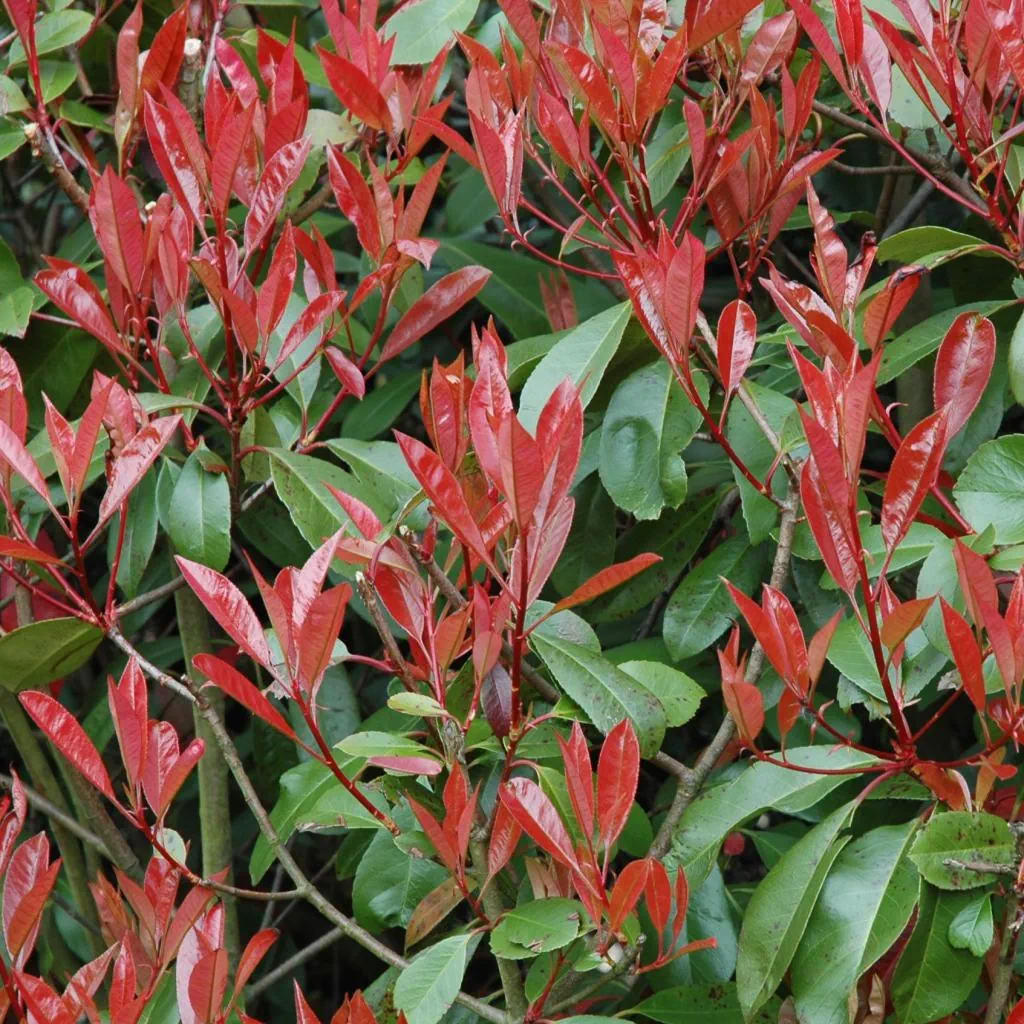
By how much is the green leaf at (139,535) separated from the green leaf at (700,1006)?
1.69 feet

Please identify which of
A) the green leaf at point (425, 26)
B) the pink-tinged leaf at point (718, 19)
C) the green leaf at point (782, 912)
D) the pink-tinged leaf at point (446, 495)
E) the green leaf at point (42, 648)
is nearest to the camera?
the pink-tinged leaf at point (446, 495)

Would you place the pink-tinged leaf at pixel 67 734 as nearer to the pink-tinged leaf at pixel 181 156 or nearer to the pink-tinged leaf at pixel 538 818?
the pink-tinged leaf at pixel 538 818

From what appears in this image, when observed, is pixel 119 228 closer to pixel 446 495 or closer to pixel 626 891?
pixel 446 495

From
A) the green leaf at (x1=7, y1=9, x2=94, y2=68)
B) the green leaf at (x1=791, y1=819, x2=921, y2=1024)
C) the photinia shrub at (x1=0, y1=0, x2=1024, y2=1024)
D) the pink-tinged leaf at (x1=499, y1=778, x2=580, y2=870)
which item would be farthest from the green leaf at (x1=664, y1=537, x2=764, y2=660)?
the green leaf at (x1=7, y1=9, x2=94, y2=68)

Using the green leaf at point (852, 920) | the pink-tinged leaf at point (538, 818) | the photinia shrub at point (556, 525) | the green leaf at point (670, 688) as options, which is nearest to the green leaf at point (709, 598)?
the photinia shrub at point (556, 525)

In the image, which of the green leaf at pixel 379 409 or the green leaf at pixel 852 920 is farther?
the green leaf at pixel 379 409

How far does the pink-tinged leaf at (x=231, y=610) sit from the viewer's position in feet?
2.29

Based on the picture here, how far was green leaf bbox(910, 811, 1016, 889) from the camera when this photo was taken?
0.74 metres

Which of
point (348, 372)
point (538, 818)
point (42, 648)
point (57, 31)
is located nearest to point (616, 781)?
point (538, 818)

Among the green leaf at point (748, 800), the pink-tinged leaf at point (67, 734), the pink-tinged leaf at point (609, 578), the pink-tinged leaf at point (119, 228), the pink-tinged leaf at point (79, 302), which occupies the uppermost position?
the pink-tinged leaf at point (119, 228)

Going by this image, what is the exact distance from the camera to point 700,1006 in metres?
0.85

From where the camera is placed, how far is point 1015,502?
836 mm

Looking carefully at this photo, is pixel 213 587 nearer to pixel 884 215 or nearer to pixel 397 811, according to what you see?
pixel 397 811

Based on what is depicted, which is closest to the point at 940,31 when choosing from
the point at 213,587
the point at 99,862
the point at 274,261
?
the point at 274,261
